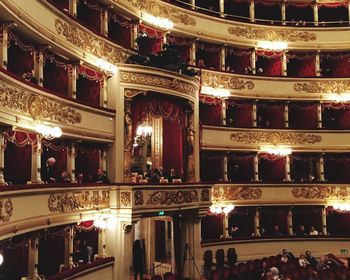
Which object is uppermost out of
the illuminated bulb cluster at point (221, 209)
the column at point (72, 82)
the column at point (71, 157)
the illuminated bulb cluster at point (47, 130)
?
the column at point (72, 82)

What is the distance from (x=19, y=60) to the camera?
42.3ft

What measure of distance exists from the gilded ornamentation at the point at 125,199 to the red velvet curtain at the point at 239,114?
9189mm

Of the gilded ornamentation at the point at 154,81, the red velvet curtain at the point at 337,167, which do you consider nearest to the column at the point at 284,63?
the red velvet curtain at the point at 337,167

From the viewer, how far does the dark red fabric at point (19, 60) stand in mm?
12820

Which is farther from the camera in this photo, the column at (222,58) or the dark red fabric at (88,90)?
the column at (222,58)

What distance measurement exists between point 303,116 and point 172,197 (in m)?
10.7

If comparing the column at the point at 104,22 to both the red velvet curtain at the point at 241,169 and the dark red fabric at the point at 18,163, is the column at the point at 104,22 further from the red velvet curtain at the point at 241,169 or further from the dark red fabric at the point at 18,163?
the red velvet curtain at the point at 241,169

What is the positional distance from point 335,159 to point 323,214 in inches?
114

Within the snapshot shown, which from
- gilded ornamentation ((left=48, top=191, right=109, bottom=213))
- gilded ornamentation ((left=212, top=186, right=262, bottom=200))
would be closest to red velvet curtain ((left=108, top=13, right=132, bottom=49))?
gilded ornamentation ((left=48, top=191, right=109, bottom=213))

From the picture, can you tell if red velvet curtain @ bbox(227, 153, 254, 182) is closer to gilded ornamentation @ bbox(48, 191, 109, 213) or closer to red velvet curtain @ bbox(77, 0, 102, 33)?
gilded ornamentation @ bbox(48, 191, 109, 213)

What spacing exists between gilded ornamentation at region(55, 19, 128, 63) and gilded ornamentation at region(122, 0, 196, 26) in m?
2.57

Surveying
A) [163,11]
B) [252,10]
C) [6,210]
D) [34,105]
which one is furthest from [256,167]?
[6,210]

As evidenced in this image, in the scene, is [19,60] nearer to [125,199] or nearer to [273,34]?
[125,199]

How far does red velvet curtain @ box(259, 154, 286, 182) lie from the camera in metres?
22.5
